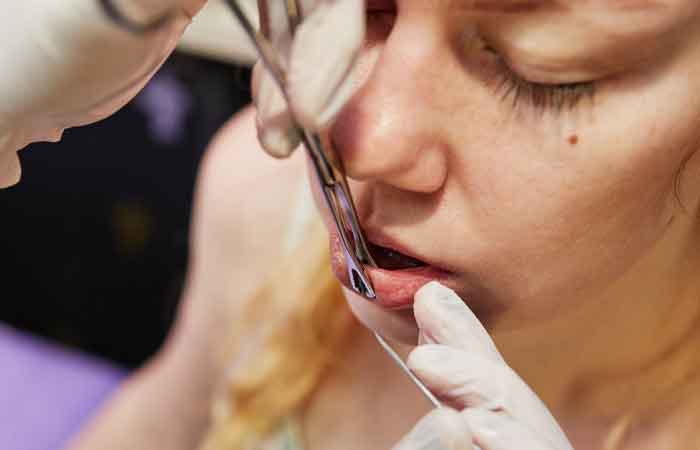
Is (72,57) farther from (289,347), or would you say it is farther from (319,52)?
(289,347)

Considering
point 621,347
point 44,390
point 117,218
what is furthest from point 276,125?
point 117,218

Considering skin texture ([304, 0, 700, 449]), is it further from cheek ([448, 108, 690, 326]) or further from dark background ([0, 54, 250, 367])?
dark background ([0, 54, 250, 367])

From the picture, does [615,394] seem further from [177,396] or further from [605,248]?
[177,396]

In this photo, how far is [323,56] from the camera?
A: 0.44 m

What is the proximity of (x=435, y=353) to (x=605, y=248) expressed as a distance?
0.11 meters

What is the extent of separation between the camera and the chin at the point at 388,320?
1.88 ft

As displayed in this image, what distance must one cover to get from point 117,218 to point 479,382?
1.08 metres

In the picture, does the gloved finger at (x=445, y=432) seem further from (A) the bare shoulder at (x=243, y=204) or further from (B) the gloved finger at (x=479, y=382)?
(A) the bare shoulder at (x=243, y=204)

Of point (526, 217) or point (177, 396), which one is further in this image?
point (177, 396)

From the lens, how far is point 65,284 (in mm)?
1521

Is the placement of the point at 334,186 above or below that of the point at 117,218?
above

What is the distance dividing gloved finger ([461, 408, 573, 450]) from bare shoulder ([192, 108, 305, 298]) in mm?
409

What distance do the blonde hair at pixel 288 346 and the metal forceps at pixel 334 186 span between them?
0.29 metres

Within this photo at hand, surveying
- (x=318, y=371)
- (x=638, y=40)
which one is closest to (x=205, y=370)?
(x=318, y=371)
